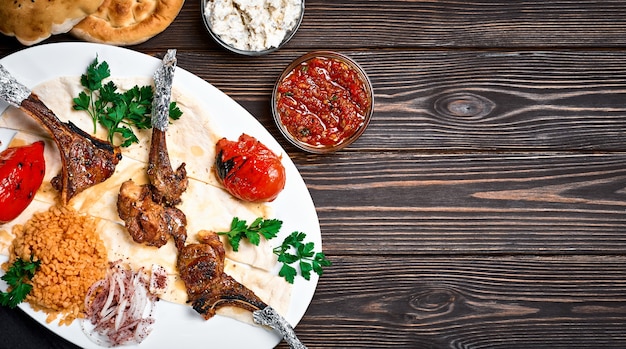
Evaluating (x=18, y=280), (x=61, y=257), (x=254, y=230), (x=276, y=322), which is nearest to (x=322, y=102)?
(x=254, y=230)

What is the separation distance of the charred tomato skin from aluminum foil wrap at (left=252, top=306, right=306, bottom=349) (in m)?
0.56

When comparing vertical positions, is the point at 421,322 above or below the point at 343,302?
above

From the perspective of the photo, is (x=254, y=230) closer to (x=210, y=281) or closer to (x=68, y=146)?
(x=210, y=281)

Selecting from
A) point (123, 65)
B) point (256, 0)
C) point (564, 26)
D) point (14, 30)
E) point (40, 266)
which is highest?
point (564, 26)

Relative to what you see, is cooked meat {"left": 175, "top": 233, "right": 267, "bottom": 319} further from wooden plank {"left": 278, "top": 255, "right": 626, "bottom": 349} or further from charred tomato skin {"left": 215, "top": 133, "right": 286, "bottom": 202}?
wooden plank {"left": 278, "top": 255, "right": 626, "bottom": 349}

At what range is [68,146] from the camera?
3250 mm

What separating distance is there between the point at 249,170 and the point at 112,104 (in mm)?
777

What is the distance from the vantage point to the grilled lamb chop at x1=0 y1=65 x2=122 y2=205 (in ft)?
10.6

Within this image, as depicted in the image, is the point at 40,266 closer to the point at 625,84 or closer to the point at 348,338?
the point at 348,338

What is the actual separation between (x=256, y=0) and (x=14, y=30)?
1.19 m

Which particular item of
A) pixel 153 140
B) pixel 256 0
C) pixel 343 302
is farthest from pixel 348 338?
pixel 256 0

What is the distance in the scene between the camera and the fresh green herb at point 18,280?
3.24 m

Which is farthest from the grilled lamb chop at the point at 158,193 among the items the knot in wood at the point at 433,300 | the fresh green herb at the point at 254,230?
the knot in wood at the point at 433,300

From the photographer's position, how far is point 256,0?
3.43 meters
